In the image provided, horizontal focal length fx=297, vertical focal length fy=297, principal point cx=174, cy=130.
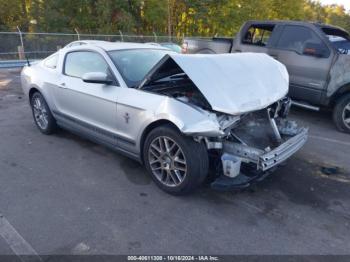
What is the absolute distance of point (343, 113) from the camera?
5.60 m

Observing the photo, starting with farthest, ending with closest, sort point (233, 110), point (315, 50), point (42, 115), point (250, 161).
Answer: point (315, 50) → point (42, 115) → point (250, 161) → point (233, 110)

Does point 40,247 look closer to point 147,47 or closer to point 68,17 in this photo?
point 147,47

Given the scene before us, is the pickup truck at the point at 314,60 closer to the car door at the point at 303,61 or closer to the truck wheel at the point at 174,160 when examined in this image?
the car door at the point at 303,61

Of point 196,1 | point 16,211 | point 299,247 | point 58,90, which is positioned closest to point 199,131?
point 299,247

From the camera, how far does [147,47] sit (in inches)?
181

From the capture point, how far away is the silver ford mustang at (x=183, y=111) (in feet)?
10.2

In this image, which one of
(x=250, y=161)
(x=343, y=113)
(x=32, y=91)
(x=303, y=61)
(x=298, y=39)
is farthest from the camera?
(x=298, y=39)

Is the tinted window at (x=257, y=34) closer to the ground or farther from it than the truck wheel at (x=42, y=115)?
farther from it

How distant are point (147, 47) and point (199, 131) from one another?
7.20ft

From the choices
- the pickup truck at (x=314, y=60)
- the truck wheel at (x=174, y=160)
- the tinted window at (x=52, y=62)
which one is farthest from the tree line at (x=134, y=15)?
the truck wheel at (x=174, y=160)

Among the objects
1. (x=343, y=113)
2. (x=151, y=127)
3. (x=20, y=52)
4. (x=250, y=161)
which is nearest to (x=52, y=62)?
(x=151, y=127)

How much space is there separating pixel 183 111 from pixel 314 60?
13.1 ft

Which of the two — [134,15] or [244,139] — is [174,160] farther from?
[134,15]

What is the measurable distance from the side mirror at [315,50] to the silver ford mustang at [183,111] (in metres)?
2.16
